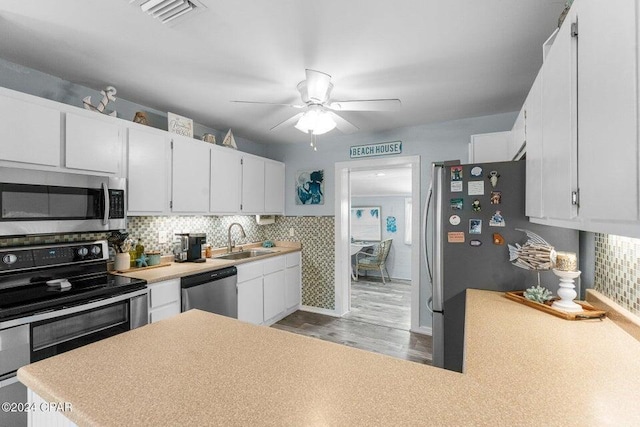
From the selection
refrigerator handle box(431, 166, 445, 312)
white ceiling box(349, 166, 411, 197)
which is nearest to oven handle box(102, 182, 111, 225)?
refrigerator handle box(431, 166, 445, 312)

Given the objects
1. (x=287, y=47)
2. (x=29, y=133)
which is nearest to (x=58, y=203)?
(x=29, y=133)

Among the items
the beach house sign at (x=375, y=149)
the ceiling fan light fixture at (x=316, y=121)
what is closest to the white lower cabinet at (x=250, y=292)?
the ceiling fan light fixture at (x=316, y=121)

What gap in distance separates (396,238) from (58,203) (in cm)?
594

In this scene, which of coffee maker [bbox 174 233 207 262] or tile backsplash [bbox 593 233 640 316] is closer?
tile backsplash [bbox 593 233 640 316]

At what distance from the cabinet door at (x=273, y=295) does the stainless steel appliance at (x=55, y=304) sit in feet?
5.10

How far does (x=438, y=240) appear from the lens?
2.12 metres

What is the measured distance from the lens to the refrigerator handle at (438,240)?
6.85 feet

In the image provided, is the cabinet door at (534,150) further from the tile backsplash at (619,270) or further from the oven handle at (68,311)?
the oven handle at (68,311)

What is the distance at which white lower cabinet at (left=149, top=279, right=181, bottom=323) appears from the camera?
7.24 feet

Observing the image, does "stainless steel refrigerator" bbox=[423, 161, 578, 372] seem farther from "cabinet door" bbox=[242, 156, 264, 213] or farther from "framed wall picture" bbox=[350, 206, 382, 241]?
"framed wall picture" bbox=[350, 206, 382, 241]

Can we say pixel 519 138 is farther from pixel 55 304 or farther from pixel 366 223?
pixel 366 223

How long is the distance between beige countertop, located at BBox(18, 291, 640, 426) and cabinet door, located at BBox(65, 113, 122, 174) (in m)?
1.54

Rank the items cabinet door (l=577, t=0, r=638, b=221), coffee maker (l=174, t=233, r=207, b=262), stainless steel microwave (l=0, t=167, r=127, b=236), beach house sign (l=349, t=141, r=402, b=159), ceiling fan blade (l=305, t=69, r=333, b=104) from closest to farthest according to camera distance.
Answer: cabinet door (l=577, t=0, r=638, b=221) → stainless steel microwave (l=0, t=167, r=127, b=236) → ceiling fan blade (l=305, t=69, r=333, b=104) → coffee maker (l=174, t=233, r=207, b=262) → beach house sign (l=349, t=141, r=402, b=159)

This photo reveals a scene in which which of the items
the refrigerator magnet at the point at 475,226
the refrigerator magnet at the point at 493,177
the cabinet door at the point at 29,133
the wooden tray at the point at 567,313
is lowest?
the wooden tray at the point at 567,313
